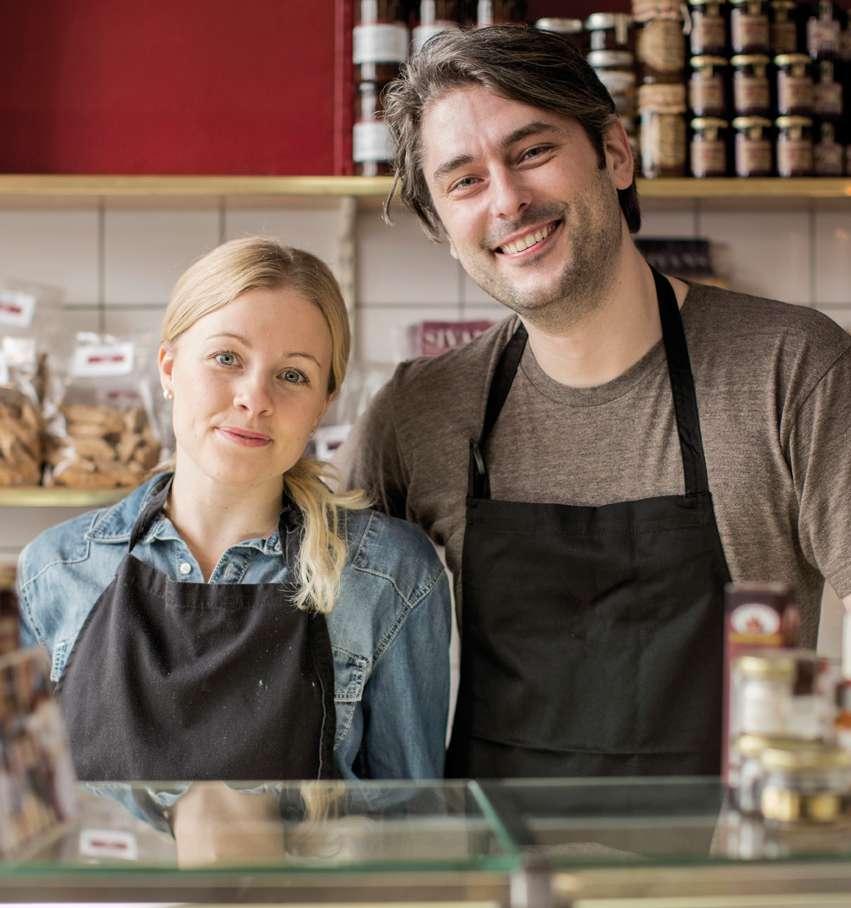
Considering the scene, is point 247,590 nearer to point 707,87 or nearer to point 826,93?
point 707,87

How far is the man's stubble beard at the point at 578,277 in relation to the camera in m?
1.42

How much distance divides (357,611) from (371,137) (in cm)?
118

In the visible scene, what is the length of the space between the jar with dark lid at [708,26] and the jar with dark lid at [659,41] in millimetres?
29

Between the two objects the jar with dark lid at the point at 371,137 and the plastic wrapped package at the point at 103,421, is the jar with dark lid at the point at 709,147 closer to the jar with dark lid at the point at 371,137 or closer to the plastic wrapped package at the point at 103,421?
the jar with dark lid at the point at 371,137

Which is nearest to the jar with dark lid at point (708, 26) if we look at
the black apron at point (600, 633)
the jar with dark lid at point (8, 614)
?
the black apron at point (600, 633)

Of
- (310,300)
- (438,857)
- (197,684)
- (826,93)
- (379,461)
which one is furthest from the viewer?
(826,93)

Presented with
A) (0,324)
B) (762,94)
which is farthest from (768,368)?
(0,324)

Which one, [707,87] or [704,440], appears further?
[707,87]

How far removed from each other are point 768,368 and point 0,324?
1534 millimetres

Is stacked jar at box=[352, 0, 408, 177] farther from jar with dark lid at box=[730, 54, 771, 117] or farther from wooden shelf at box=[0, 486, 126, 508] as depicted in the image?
wooden shelf at box=[0, 486, 126, 508]

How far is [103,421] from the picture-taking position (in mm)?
2291

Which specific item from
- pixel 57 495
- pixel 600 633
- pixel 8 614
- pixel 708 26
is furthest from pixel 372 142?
pixel 8 614

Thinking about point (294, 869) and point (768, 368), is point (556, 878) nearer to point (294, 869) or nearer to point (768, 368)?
point (294, 869)

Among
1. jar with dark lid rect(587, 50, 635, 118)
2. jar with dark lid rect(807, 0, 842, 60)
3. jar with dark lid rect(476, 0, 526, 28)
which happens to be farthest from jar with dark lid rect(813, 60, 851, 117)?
jar with dark lid rect(476, 0, 526, 28)
